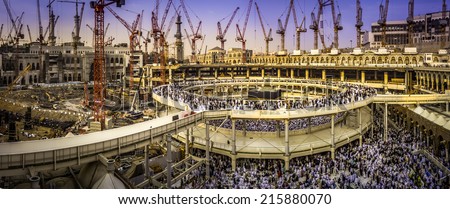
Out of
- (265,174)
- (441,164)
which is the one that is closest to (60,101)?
(265,174)

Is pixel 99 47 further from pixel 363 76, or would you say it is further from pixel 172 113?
pixel 363 76

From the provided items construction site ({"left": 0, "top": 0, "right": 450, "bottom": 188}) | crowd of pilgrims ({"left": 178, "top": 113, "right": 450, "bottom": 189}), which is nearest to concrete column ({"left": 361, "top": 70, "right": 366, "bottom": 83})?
construction site ({"left": 0, "top": 0, "right": 450, "bottom": 188})

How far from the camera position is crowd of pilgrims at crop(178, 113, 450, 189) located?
30.1 ft

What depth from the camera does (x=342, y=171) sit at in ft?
35.8

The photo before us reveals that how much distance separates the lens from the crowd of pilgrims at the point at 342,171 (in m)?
9.16

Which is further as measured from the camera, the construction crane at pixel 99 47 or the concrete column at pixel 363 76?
the concrete column at pixel 363 76

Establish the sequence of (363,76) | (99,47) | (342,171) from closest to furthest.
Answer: (342,171), (99,47), (363,76)

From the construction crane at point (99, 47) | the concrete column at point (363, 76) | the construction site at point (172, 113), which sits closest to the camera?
the construction site at point (172, 113)

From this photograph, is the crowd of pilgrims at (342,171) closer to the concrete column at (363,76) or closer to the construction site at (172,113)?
the construction site at (172,113)

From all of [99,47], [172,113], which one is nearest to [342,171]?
[172,113]

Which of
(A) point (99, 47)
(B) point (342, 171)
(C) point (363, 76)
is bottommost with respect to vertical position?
(B) point (342, 171)

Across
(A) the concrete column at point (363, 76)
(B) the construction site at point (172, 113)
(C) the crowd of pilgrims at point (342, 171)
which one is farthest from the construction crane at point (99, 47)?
(A) the concrete column at point (363, 76)

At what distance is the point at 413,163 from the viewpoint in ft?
35.0

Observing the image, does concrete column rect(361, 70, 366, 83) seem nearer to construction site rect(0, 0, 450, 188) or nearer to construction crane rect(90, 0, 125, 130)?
construction site rect(0, 0, 450, 188)
